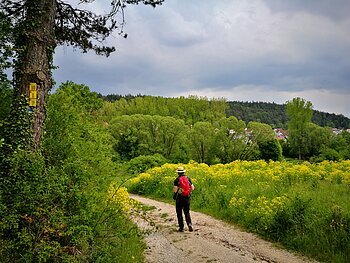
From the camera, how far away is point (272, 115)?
14388cm

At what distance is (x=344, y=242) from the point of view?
752 cm

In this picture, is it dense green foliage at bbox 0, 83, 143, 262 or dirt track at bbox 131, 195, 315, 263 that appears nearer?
dense green foliage at bbox 0, 83, 143, 262

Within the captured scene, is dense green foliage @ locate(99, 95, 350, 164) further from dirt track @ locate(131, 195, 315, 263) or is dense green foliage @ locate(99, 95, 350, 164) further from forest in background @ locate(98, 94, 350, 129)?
forest in background @ locate(98, 94, 350, 129)

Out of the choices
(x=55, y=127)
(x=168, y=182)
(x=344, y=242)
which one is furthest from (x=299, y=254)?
(x=168, y=182)

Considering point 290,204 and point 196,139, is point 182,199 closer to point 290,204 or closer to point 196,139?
point 290,204

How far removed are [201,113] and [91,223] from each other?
58.1m

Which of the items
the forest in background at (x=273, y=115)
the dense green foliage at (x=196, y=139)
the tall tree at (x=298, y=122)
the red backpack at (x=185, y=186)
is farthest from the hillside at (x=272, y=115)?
the red backpack at (x=185, y=186)

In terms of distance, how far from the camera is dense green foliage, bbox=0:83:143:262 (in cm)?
541

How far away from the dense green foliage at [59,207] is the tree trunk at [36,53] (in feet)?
1.19

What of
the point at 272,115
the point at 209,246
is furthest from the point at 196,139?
the point at 272,115

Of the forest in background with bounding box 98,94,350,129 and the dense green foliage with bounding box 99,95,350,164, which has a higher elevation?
the forest in background with bounding box 98,94,350,129

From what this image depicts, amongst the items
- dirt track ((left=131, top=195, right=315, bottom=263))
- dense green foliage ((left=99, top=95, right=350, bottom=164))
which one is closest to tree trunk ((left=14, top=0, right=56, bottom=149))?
dirt track ((left=131, top=195, right=315, bottom=263))

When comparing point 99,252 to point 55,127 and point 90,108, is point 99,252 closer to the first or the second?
point 55,127

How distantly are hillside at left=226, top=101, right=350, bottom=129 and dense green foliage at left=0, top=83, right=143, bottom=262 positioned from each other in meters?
117
